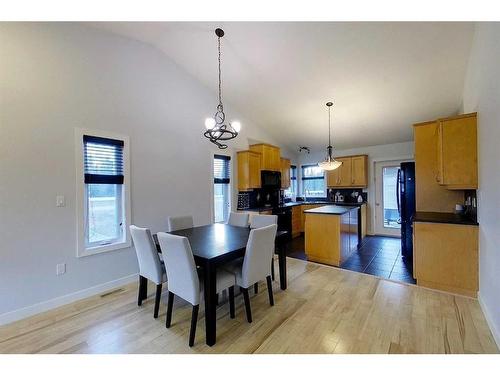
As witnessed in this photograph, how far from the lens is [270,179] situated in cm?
556

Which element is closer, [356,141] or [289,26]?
[289,26]

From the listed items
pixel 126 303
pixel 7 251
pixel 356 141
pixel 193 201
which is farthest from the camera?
pixel 356 141

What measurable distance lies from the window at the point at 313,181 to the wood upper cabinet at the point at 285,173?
1.07 metres

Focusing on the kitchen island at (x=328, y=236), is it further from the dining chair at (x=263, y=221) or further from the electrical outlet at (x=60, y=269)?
the electrical outlet at (x=60, y=269)

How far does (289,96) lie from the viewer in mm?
4312

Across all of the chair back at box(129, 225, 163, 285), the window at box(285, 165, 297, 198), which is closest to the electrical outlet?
the chair back at box(129, 225, 163, 285)

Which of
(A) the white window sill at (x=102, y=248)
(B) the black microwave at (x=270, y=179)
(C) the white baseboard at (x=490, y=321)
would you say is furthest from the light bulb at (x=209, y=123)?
(C) the white baseboard at (x=490, y=321)

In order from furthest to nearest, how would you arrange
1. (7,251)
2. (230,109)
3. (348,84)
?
(230,109), (348,84), (7,251)

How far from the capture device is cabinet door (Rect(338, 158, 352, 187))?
6.07 meters

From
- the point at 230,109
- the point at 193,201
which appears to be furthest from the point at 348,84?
the point at 193,201

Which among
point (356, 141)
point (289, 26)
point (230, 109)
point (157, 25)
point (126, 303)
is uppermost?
point (157, 25)
